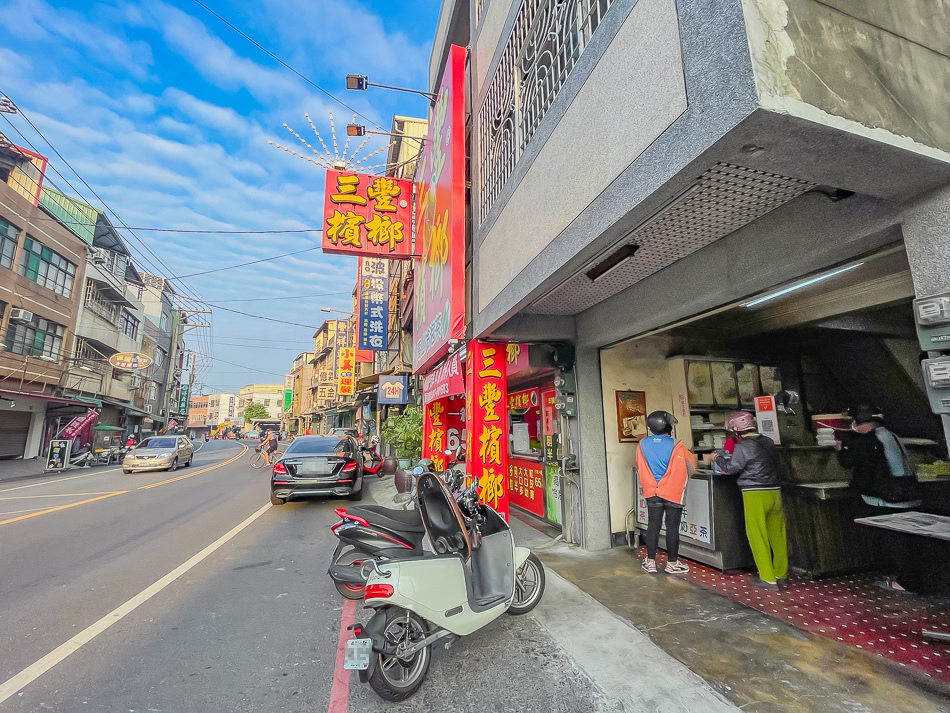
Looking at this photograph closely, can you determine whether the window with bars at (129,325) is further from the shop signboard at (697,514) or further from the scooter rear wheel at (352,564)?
the shop signboard at (697,514)

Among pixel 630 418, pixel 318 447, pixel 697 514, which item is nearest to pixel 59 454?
pixel 318 447

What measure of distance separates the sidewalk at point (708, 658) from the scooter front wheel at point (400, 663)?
115 cm

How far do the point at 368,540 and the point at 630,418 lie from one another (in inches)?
165

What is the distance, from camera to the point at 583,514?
19.5ft

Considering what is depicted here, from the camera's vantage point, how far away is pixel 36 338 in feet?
71.7

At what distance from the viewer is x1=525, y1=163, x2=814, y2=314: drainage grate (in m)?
2.68

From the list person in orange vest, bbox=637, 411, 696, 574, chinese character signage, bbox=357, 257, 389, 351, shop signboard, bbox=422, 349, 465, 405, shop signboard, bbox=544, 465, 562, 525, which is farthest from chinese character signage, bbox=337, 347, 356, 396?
person in orange vest, bbox=637, 411, 696, 574

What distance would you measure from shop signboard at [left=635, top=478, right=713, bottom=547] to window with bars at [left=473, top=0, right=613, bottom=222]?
4612 mm

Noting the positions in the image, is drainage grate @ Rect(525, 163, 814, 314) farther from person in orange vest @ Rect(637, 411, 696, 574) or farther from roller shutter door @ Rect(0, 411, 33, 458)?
roller shutter door @ Rect(0, 411, 33, 458)

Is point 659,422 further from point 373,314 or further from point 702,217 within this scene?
point 373,314

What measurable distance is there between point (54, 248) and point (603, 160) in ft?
102

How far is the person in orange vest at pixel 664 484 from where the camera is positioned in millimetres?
4953

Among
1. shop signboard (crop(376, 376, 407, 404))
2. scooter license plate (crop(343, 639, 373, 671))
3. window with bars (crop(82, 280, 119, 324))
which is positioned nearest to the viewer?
scooter license plate (crop(343, 639, 373, 671))

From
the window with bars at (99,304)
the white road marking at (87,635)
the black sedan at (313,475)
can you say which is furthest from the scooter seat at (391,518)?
the window with bars at (99,304)
